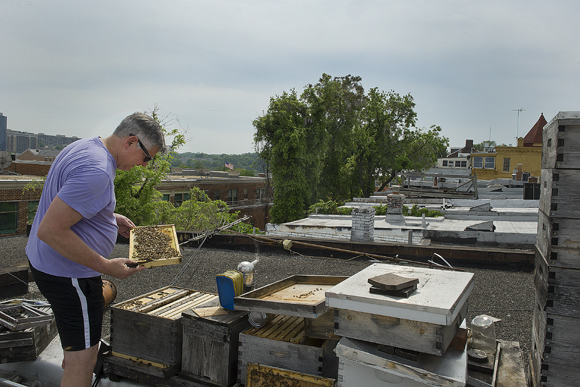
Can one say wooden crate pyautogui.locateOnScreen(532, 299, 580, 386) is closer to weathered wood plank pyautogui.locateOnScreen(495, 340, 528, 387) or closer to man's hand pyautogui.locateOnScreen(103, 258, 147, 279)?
weathered wood plank pyautogui.locateOnScreen(495, 340, 528, 387)

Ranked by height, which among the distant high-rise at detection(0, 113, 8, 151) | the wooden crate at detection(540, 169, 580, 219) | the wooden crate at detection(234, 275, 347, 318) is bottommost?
the wooden crate at detection(234, 275, 347, 318)

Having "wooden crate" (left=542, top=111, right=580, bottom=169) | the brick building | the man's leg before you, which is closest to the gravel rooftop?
the man's leg

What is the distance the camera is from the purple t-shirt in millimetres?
2582

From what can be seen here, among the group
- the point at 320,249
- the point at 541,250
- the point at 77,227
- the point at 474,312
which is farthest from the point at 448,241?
the point at 77,227

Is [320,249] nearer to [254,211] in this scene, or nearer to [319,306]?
[319,306]

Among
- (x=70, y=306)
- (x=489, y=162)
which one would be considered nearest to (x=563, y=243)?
(x=70, y=306)

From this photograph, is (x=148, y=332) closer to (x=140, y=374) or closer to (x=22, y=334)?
(x=140, y=374)

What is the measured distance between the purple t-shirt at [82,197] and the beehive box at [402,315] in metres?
1.85

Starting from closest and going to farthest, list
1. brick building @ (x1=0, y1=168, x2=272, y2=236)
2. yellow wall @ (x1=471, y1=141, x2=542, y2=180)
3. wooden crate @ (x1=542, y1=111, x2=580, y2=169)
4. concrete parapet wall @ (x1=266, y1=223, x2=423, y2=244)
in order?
wooden crate @ (x1=542, y1=111, x2=580, y2=169), concrete parapet wall @ (x1=266, y1=223, x2=423, y2=244), brick building @ (x1=0, y1=168, x2=272, y2=236), yellow wall @ (x1=471, y1=141, x2=542, y2=180)

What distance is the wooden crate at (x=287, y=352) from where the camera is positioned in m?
3.29

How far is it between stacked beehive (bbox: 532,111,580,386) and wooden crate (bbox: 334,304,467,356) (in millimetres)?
791

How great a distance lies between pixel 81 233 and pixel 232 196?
166 feet

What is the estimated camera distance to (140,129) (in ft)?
9.94

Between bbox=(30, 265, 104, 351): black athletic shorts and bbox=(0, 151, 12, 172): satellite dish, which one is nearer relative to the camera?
bbox=(30, 265, 104, 351): black athletic shorts
